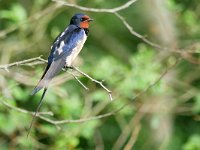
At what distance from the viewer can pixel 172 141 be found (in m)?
8.57

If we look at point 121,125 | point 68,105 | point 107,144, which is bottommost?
point 107,144

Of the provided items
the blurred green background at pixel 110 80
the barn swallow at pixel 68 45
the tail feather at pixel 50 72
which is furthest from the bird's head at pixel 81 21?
the blurred green background at pixel 110 80

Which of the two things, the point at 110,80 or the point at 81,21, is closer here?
the point at 81,21

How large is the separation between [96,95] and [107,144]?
7.39ft

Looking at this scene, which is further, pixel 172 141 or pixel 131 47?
pixel 131 47

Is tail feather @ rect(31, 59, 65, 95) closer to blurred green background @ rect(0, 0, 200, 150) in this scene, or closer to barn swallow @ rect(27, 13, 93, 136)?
barn swallow @ rect(27, 13, 93, 136)

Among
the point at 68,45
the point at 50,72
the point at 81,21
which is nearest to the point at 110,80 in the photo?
the point at 81,21

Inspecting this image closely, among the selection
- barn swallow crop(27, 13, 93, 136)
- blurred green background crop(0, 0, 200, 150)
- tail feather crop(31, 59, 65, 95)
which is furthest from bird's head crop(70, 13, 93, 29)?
blurred green background crop(0, 0, 200, 150)

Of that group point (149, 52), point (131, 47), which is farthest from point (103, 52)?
point (149, 52)

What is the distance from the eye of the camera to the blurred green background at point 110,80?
21.5 feet

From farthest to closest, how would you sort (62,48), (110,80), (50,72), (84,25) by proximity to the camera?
(110,80)
(84,25)
(62,48)
(50,72)

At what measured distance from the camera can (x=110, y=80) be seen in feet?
22.5

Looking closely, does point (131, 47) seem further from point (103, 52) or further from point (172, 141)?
point (172, 141)

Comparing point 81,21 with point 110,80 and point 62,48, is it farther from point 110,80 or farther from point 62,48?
point 110,80
